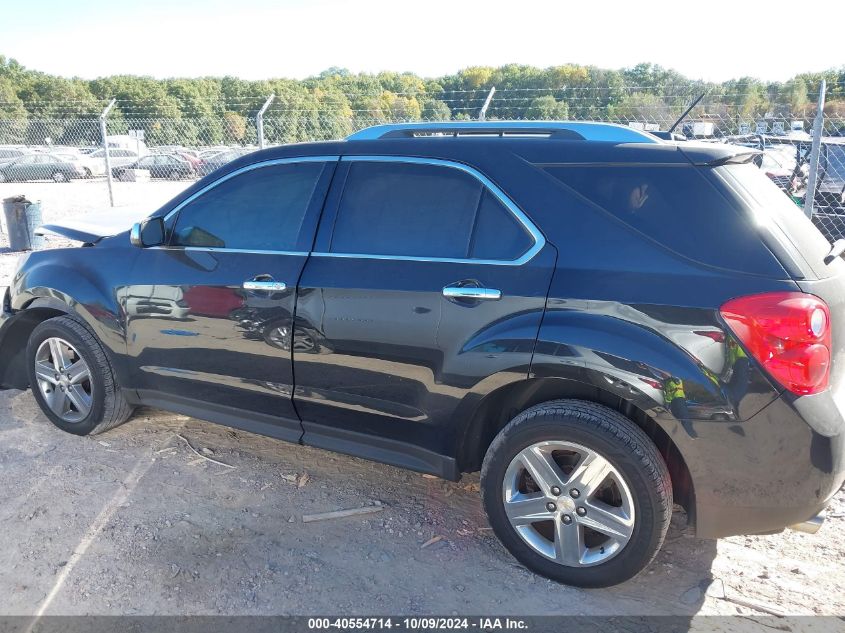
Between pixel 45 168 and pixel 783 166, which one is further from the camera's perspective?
pixel 45 168

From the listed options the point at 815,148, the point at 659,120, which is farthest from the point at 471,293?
the point at 659,120

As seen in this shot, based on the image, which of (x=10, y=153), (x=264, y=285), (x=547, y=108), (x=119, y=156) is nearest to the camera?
(x=264, y=285)

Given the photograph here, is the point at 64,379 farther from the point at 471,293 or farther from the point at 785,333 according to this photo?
the point at 785,333

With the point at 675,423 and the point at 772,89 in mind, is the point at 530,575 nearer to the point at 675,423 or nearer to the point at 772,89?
the point at 675,423

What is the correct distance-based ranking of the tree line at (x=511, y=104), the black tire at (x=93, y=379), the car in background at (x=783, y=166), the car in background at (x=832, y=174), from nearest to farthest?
the black tire at (x=93, y=379), the car in background at (x=832, y=174), the tree line at (x=511, y=104), the car in background at (x=783, y=166)

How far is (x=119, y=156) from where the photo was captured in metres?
29.9

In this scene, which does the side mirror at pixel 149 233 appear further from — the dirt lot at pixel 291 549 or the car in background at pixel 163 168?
the car in background at pixel 163 168

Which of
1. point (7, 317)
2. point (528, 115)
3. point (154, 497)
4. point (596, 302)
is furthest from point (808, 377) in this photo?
point (528, 115)

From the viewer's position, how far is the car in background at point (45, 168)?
26.2 metres

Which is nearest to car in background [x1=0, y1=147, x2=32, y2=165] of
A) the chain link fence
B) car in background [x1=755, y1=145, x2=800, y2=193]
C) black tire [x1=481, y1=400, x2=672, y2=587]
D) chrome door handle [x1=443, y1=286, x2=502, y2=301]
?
the chain link fence

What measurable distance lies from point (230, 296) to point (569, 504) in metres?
1.89

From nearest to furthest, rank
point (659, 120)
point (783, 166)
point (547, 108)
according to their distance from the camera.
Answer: point (659, 120) → point (547, 108) → point (783, 166)

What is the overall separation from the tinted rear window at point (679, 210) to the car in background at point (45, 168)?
2797cm

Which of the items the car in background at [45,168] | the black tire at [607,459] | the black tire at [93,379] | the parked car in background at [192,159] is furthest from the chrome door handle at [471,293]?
the car in background at [45,168]
